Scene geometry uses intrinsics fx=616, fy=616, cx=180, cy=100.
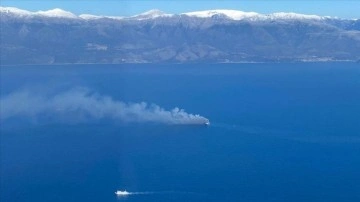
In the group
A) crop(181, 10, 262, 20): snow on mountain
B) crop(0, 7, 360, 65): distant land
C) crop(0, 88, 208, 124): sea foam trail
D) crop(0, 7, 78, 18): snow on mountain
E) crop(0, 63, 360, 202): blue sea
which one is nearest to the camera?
crop(0, 63, 360, 202): blue sea

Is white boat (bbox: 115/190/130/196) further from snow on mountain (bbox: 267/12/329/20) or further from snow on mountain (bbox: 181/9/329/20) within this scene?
snow on mountain (bbox: 267/12/329/20)

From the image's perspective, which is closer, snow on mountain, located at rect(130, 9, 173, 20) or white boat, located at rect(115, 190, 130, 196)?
white boat, located at rect(115, 190, 130, 196)

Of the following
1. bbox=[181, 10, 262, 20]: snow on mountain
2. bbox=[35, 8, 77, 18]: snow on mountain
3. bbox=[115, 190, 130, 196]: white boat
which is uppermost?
bbox=[115, 190, 130, 196]: white boat

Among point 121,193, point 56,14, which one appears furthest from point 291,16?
point 121,193

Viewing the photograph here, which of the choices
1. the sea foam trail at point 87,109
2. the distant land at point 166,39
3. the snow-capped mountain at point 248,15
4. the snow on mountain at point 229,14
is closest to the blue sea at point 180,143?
the sea foam trail at point 87,109

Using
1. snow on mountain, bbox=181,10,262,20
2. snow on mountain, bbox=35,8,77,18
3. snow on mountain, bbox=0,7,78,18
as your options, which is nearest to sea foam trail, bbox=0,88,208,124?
snow on mountain, bbox=0,7,78,18

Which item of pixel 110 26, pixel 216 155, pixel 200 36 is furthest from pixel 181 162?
pixel 200 36

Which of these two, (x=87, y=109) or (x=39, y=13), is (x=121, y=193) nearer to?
(x=87, y=109)
